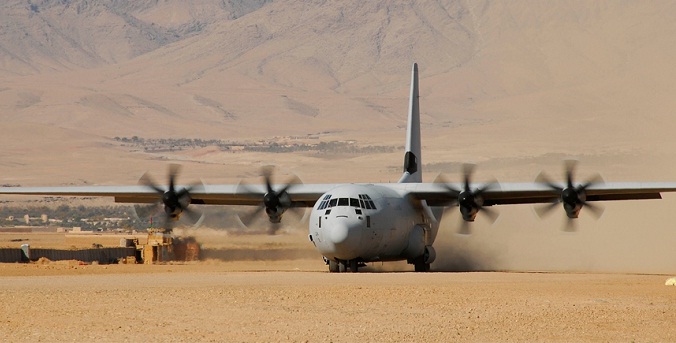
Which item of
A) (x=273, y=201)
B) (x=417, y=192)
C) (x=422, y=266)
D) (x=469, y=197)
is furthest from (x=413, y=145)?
(x=469, y=197)

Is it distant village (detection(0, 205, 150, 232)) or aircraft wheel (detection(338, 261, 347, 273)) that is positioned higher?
distant village (detection(0, 205, 150, 232))

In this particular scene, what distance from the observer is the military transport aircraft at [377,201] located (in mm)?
42688

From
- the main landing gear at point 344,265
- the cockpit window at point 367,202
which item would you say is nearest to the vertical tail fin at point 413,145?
the main landing gear at point 344,265

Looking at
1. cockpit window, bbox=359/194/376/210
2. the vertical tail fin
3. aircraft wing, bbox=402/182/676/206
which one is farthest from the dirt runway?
the vertical tail fin

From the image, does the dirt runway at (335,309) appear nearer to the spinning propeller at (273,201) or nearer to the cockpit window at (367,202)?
the cockpit window at (367,202)

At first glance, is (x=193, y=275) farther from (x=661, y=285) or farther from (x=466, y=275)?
(x=661, y=285)

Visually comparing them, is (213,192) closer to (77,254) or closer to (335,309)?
(77,254)

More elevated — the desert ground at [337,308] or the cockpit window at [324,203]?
the cockpit window at [324,203]

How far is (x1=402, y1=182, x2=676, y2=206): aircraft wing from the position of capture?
4481 cm

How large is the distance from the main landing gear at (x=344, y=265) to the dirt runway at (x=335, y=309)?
5575mm

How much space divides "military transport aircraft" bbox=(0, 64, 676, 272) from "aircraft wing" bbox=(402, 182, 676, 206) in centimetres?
3

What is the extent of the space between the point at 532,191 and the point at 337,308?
61.7 ft

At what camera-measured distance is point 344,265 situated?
44469mm

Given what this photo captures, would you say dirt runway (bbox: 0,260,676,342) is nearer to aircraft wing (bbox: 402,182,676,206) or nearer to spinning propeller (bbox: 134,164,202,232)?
aircraft wing (bbox: 402,182,676,206)
